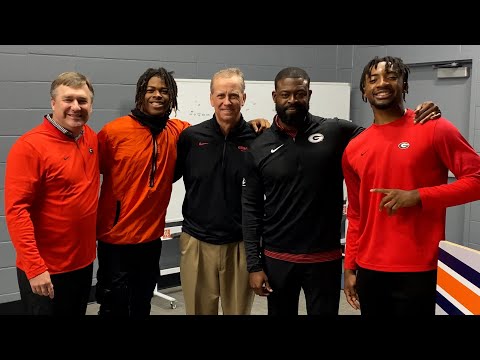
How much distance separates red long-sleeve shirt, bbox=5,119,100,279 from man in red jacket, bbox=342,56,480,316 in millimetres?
1140

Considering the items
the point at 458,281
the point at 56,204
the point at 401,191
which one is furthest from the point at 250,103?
the point at 458,281

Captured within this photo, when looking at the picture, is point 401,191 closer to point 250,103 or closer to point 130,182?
point 130,182

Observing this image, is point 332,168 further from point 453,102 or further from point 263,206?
point 453,102

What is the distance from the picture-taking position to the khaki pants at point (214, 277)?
220 centimetres

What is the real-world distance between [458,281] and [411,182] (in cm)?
43

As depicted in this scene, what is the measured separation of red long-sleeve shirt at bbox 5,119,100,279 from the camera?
1826mm

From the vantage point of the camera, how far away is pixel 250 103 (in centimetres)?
388

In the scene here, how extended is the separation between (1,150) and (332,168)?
236 cm

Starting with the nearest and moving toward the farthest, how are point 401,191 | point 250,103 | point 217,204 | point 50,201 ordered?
1. point 401,191
2. point 50,201
3. point 217,204
4. point 250,103

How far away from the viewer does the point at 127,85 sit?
3611 mm

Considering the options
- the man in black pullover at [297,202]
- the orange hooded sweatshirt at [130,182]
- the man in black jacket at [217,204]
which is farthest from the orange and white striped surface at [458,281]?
the orange hooded sweatshirt at [130,182]

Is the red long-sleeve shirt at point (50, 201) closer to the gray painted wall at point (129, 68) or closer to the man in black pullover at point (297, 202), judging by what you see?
the man in black pullover at point (297, 202)

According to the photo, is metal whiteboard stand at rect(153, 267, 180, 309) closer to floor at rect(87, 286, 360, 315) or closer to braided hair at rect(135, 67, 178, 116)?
floor at rect(87, 286, 360, 315)

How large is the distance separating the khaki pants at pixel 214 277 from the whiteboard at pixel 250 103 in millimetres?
1388
